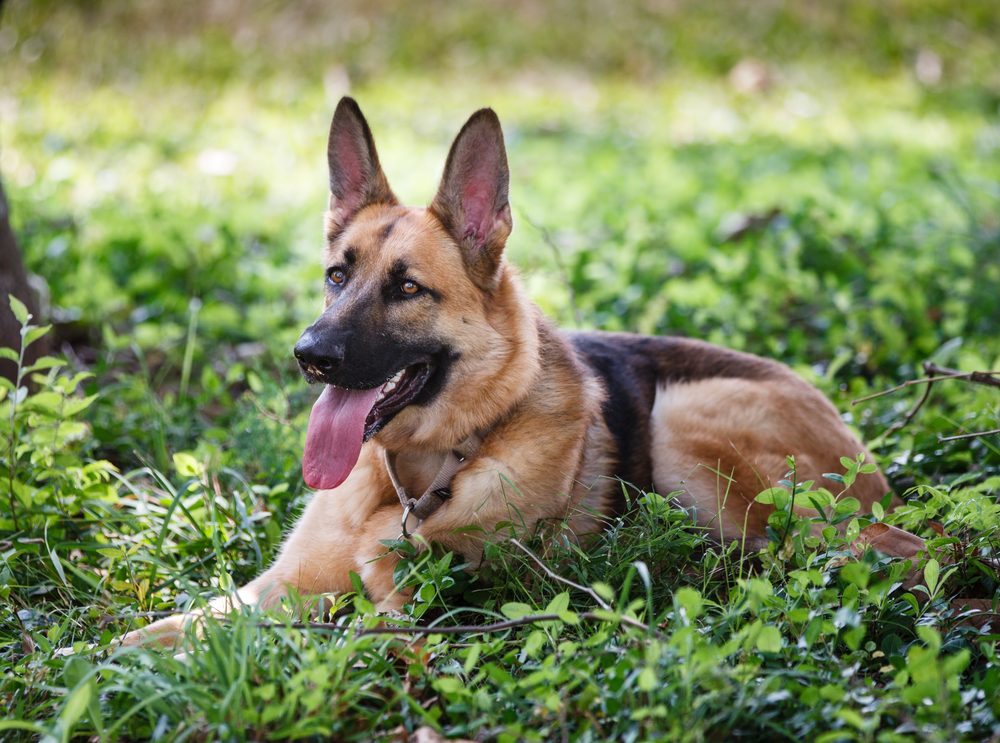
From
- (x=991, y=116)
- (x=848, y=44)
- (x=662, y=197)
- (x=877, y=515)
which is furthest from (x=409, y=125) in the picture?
(x=877, y=515)

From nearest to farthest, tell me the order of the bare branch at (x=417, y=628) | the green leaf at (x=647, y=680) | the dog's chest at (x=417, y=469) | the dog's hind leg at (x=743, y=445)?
1. the green leaf at (x=647, y=680)
2. the bare branch at (x=417, y=628)
3. the dog's chest at (x=417, y=469)
4. the dog's hind leg at (x=743, y=445)

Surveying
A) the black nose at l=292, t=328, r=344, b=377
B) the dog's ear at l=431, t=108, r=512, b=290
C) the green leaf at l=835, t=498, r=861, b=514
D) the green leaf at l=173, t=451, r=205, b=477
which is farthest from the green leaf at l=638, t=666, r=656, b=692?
the green leaf at l=173, t=451, r=205, b=477

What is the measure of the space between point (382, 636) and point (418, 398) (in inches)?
39.0

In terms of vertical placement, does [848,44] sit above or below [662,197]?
above

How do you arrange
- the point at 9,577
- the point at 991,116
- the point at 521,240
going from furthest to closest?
the point at 991,116 → the point at 521,240 → the point at 9,577

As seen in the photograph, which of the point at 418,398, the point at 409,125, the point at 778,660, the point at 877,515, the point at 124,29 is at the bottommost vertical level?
the point at 778,660

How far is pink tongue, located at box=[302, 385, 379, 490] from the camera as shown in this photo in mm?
3033

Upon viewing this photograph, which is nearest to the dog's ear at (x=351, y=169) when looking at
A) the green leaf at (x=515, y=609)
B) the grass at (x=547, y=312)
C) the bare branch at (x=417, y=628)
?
the grass at (x=547, y=312)

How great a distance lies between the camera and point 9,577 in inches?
117

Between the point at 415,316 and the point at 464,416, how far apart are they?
15.0 inches

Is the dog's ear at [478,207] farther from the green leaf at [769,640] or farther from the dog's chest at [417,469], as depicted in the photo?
the green leaf at [769,640]

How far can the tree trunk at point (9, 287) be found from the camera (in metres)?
3.88

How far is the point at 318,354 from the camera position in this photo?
295 centimetres

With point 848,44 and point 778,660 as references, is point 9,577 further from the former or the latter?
point 848,44
